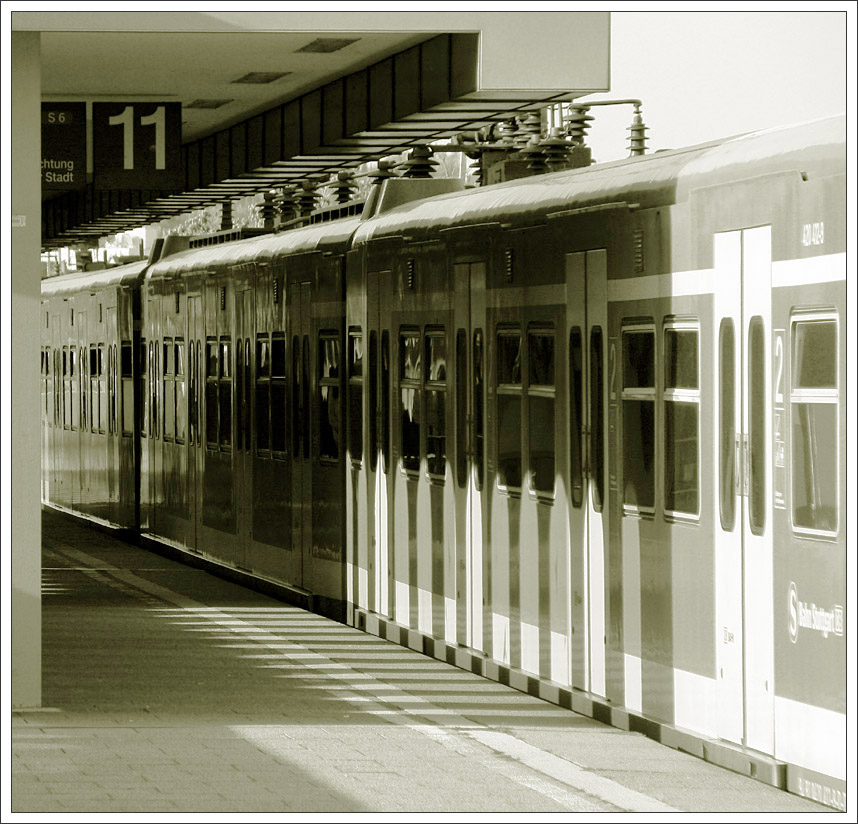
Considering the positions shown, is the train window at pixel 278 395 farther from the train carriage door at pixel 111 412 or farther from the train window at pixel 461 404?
the train carriage door at pixel 111 412

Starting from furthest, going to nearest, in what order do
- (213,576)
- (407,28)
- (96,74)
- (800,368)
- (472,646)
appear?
(213,576)
(96,74)
(472,646)
(407,28)
(800,368)

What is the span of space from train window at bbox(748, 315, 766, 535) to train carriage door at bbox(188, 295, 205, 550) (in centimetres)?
1258

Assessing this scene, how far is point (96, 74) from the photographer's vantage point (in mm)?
15266

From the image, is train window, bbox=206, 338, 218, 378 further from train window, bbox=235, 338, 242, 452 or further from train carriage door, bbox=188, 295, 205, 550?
train window, bbox=235, 338, 242, 452

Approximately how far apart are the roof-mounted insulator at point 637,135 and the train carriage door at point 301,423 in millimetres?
21527

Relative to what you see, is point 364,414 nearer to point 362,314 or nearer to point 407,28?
point 362,314

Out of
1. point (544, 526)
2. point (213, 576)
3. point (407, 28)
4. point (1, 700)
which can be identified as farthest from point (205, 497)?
point (1, 700)

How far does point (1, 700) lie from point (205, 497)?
14.4m

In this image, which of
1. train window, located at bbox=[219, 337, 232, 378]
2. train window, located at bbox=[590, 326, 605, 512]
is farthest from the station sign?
train window, located at bbox=[590, 326, 605, 512]

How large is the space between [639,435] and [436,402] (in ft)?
11.5

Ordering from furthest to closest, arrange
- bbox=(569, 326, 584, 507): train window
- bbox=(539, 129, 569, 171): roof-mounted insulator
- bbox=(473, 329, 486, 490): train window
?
bbox=(539, 129, 569, 171): roof-mounted insulator
bbox=(473, 329, 486, 490): train window
bbox=(569, 326, 584, 507): train window

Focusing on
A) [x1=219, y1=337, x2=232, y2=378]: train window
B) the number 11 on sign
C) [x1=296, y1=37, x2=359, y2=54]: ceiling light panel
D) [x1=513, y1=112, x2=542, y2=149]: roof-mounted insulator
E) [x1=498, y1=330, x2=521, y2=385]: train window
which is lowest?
[x1=498, y1=330, x2=521, y2=385]: train window

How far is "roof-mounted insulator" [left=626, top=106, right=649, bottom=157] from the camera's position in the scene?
38.6m

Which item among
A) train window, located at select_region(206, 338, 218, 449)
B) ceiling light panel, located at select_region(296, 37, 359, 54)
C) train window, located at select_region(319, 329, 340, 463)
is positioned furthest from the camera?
train window, located at select_region(206, 338, 218, 449)
